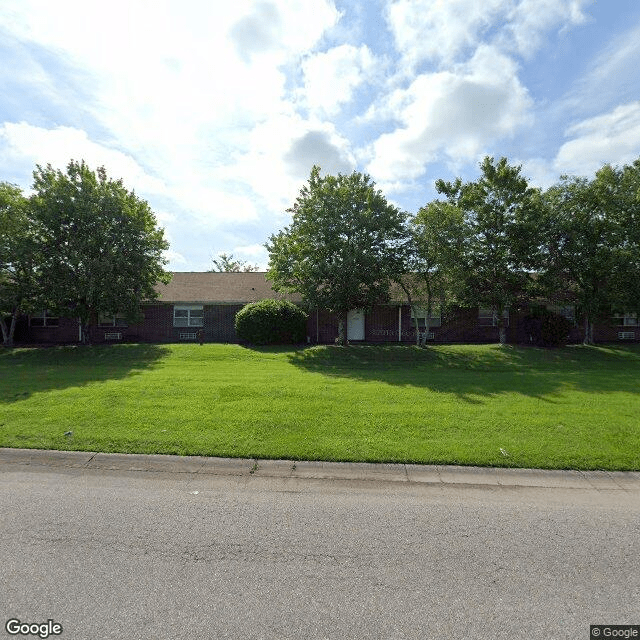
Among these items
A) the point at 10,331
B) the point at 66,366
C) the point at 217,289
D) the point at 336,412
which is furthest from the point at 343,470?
the point at 10,331

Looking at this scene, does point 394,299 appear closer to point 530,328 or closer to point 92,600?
point 530,328

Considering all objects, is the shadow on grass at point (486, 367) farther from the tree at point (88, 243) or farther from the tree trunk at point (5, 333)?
the tree trunk at point (5, 333)

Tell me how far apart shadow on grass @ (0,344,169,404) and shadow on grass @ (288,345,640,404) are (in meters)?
5.97

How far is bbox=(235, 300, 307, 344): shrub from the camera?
19656mm

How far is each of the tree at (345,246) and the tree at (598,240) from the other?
7737mm

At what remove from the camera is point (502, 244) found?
1927 centimetres

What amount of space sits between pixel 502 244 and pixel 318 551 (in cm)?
1876

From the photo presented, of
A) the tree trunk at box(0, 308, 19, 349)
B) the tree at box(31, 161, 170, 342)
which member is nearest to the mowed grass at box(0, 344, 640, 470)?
the tree at box(31, 161, 170, 342)

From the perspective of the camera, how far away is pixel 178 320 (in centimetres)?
2416

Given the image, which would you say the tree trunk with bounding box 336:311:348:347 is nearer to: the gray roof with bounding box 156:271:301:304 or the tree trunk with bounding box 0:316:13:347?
the gray roof with bounding box 156:271:301:304

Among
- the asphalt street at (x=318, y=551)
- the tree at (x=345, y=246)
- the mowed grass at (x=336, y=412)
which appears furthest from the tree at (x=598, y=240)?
the asphalt street at (x=318, y=551)

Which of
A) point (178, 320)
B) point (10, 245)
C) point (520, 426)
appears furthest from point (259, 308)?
point (520, 426)

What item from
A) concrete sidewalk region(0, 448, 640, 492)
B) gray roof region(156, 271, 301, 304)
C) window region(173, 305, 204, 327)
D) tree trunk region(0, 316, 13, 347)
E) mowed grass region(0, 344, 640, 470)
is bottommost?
concrete sidewalk region(0, 448, 640, 492)

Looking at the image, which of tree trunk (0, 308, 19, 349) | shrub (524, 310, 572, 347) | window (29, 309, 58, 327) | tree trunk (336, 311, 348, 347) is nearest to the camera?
shrub (524, 310, 572, 347)
